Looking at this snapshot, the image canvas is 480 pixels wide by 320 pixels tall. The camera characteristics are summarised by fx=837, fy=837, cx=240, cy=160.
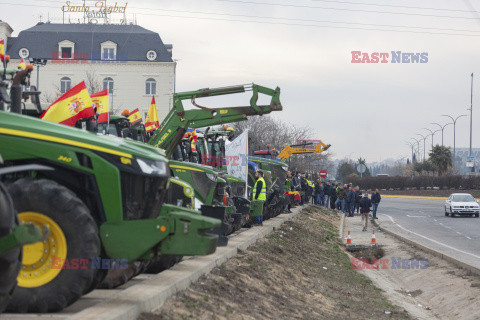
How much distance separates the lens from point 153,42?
2899 inches

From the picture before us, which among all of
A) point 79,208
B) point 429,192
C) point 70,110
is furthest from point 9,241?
point 429,192

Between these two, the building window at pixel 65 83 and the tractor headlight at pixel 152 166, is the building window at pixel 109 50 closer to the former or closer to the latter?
the building window at pixel 65 83

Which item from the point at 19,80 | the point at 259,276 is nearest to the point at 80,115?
the point at 19,80

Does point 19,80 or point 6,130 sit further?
point 19,80

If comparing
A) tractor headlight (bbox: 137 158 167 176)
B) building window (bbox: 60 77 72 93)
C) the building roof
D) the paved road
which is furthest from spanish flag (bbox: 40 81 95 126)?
the building roof

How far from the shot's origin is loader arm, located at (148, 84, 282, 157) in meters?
19.4

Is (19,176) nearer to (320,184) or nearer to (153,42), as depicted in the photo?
(320,184)

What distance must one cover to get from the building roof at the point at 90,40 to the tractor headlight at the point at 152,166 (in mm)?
63656

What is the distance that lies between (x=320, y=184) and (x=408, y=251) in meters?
29.9

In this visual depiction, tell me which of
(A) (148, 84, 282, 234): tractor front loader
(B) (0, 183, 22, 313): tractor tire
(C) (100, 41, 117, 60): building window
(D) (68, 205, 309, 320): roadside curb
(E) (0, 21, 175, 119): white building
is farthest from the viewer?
(C) (100, 41, 117, 60): building window

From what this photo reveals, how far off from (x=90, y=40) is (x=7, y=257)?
67570 millimetres

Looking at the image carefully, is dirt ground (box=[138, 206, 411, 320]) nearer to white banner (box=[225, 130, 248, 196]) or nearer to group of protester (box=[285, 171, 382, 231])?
white banner (box=[225, 130, 248, 196])

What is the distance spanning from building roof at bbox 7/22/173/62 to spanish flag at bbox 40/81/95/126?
204 ft

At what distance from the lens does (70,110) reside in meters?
9.86
